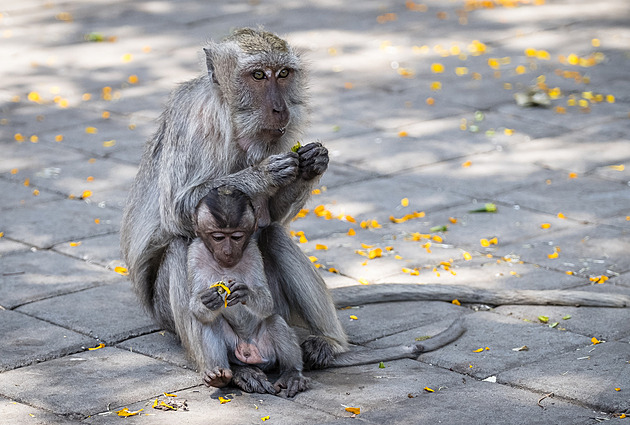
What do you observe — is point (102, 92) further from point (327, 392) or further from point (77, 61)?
point (327, 392)

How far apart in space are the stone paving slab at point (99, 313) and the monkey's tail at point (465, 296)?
1.13m

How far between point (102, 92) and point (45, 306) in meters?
5.21

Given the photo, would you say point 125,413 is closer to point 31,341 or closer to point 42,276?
point 31,341

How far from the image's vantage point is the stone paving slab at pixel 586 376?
4762 mm

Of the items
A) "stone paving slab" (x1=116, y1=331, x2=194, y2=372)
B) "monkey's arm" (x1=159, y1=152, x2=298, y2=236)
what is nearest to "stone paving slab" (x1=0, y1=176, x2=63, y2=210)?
"stone paving slab" (x1=116, y1=331, x2=194, y2=372)

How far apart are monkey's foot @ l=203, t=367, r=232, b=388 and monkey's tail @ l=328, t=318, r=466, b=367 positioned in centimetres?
61

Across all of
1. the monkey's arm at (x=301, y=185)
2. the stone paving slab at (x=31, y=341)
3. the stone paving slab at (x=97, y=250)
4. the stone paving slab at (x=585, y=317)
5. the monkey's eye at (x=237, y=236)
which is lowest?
the stone paving slab at (x=585, y=317)

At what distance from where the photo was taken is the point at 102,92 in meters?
11.0

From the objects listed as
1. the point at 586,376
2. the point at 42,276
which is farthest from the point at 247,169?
the point at 42,276

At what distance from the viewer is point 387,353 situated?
211 inches

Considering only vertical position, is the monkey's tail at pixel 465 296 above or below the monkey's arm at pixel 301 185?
below

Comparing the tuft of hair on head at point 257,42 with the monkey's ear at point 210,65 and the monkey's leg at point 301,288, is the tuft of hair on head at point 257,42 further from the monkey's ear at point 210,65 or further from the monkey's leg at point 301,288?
the monkey's leg at point 301,288

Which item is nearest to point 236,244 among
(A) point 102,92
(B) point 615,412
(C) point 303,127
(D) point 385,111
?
(C) point 303,127

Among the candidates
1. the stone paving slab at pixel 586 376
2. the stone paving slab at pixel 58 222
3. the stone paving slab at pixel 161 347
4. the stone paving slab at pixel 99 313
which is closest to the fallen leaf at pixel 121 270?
the stone paving slab at pixel 99 313
